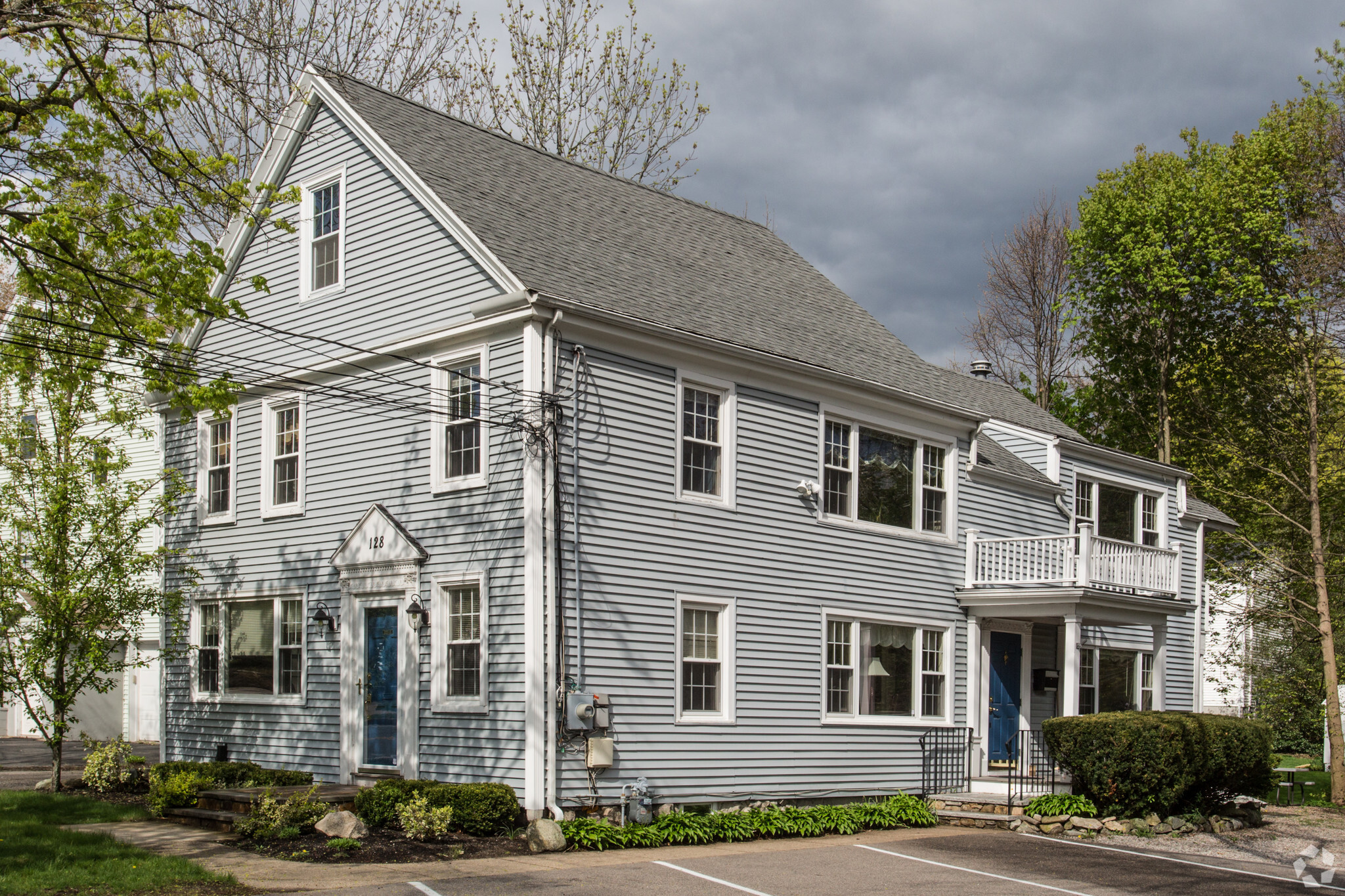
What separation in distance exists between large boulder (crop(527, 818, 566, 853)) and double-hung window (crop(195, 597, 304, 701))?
5.22 m

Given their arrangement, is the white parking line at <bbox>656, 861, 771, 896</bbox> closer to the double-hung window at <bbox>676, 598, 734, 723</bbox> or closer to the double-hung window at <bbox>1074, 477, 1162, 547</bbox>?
the double-hung window at <bbox>676, 598, 734, 723</bbox>

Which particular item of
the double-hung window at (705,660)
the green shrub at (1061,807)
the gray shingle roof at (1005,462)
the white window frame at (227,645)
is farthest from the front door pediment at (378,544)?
the gray shingle roof at (1005,462)

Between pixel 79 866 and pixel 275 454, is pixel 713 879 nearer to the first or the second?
pixel 79 866

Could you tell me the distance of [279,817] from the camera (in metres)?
12.9

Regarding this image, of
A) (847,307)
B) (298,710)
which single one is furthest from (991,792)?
(298,710)

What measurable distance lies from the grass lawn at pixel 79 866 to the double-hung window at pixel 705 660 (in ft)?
20.2

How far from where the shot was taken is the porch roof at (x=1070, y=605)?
18312 millimetres

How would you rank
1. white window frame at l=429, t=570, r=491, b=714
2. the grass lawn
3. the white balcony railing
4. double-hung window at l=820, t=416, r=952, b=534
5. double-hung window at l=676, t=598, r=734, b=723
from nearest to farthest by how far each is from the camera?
the grass lawn
white window frame at l=429, t=570, r=491, b=714
double-hung window at l=676, t=598, r=734, b=723
double-hung window at l=820, t=416, r=952, b=534
the white balcony railing

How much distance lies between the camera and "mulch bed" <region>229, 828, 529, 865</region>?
12.1m

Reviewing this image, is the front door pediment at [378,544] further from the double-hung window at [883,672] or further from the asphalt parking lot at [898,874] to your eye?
the double-hung window at [883,672]

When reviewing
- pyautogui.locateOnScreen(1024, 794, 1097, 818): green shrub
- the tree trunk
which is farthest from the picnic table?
pyautogui.locateOnScreen(1024, 794, 1097, 818): green shrub

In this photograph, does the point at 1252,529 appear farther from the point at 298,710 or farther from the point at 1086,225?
the point at 298,710

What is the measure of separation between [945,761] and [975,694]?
4.10 feet

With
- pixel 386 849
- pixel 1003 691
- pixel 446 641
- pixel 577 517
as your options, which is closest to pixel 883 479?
pixel 1003 691
